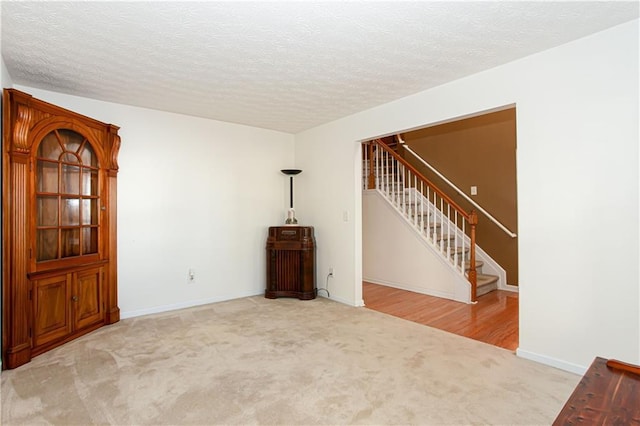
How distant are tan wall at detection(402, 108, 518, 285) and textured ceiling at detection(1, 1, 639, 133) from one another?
252 centimetres

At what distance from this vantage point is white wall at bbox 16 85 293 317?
3.77 m

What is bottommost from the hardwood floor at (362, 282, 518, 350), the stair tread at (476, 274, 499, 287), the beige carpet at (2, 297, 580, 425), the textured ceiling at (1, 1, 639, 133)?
the hardwood floor at (362, 282, 518, 350)

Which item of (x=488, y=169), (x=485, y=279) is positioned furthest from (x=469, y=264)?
(x=488, y=169)

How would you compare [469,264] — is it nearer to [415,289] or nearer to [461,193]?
[415,289]

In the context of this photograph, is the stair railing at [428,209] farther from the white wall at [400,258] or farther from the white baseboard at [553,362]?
the white baseboard at [553,362]

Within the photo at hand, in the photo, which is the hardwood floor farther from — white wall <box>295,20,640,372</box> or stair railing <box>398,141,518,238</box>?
stair railing <box>398,141,518,238</box>

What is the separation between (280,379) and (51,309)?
208cm

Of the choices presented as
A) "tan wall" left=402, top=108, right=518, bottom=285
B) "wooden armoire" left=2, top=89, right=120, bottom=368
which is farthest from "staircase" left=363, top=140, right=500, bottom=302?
"wooden armoire" left=2, top=89, right=120, bottom=368

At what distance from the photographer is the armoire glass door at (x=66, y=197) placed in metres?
2.86

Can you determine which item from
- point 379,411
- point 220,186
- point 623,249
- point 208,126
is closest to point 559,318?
point 623,249

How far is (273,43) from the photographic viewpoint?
2363 mm

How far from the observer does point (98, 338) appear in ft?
10.2

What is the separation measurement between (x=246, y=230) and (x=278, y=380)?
2.65 metres

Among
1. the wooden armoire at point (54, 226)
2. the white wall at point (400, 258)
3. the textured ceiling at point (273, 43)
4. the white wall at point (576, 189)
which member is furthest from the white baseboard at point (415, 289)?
the wooden armoire at point (54, 226)
